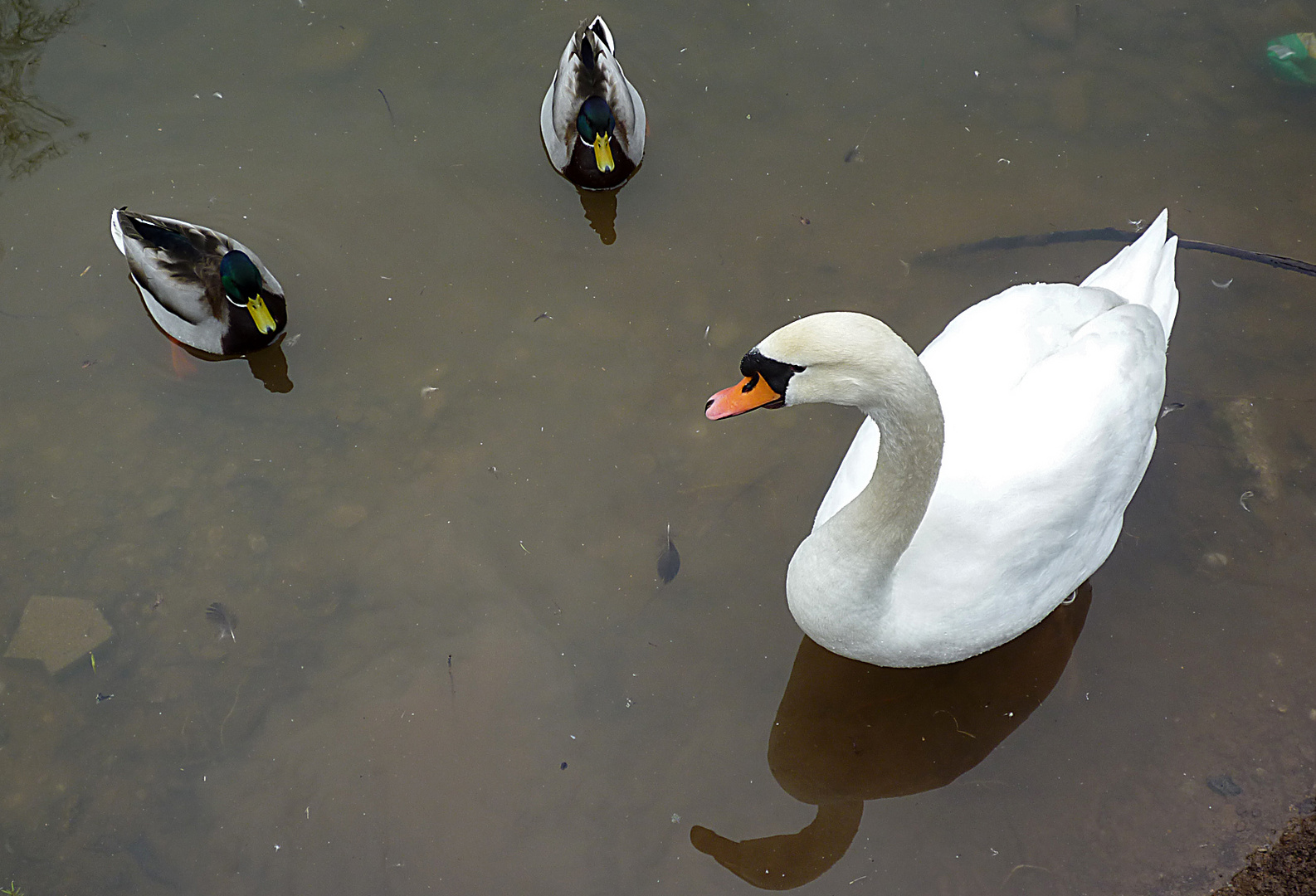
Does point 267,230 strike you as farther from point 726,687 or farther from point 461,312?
point 726,687

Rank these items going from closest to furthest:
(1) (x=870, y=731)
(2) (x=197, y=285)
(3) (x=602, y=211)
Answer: (1) (x=870, y=731)
(2) (x=197, y=285)
(3) (x=602, y=211)

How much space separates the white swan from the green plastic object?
10.0ft

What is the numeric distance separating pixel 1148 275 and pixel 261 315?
160 inches

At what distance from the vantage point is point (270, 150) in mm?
5633

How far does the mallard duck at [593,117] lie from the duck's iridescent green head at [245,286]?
1.73m

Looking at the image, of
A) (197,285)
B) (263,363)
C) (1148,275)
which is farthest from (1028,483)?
(197,285)

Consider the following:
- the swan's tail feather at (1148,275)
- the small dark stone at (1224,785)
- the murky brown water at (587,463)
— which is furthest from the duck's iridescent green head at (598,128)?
the small dark stone at (1224,785)

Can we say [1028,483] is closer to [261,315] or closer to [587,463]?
[587,463]

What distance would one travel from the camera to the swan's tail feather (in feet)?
13.4

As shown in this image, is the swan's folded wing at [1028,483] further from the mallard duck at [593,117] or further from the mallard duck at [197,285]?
the mallard duck at [197,285]

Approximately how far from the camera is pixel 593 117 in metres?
5.08

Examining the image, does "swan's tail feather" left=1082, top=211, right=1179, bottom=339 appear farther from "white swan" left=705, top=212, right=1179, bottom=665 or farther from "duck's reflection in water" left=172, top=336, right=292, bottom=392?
"duck's reflection in water" left=172, top=336, right=292, bottom=392

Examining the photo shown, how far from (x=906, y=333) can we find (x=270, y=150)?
3.67 metres

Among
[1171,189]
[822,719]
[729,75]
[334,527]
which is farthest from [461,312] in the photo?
[1171,189]
